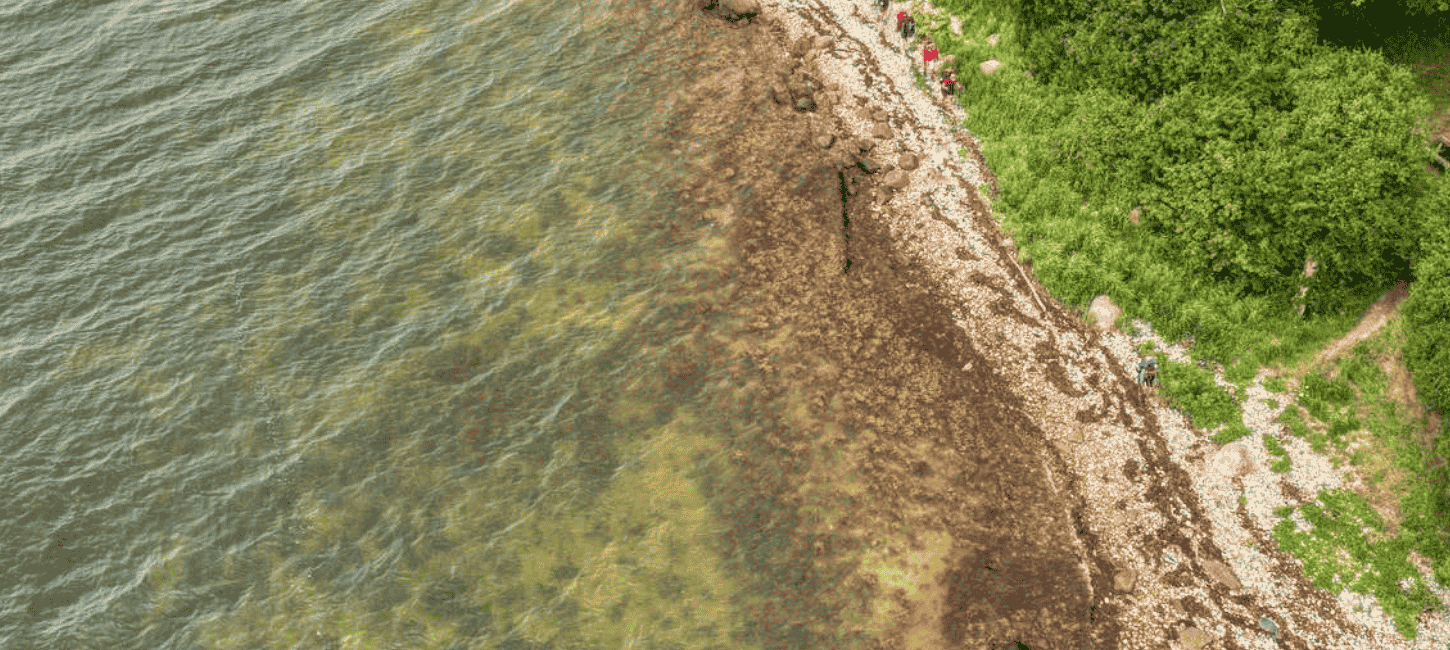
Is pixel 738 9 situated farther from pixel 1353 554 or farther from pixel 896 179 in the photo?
pixel 1353 554

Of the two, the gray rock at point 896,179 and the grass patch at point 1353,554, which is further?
the gray rock at point 896,179

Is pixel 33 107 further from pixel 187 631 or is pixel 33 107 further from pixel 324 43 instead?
pixel 187 631

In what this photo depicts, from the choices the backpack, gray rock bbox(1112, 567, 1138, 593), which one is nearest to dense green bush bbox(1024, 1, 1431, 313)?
the backpack

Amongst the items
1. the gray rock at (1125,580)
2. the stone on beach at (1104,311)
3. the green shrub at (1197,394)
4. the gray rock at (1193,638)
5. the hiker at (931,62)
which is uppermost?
the hiker at (931,62)

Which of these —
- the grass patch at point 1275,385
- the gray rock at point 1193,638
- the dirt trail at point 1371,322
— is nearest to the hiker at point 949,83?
the grass patch at point 1275,385

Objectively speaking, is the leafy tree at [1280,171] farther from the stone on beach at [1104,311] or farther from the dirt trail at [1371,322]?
the stone on beach at [1104,311]

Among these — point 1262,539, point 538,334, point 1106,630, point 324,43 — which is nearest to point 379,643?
point 538,334

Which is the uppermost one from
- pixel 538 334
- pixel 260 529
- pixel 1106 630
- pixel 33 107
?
pixel 33 107

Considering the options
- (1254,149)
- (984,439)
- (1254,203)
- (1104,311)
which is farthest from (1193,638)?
(1254,149)
